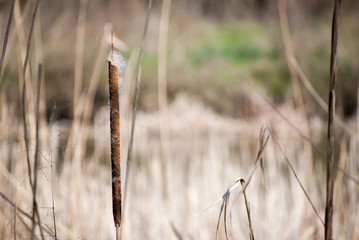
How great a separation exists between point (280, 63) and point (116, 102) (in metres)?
4.16

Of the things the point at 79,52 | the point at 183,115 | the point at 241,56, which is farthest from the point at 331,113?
the point at 241,56

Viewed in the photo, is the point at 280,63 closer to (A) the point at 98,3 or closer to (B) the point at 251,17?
(B) the point at 251,17

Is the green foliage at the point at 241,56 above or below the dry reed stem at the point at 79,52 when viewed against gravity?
above

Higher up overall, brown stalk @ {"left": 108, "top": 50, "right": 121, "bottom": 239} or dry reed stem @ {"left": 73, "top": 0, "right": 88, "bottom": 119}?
dry reed stem @ {"left": 73, "top": 0, "right": 88, "bottom": 119}

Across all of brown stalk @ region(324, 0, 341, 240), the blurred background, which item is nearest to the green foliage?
the blurred background

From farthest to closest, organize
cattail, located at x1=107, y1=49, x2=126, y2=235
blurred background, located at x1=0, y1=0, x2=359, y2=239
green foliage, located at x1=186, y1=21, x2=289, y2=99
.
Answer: green foliage, located at x1=186, y1=21, x2=289, y2=99 < blurred background, located at x1=0, y1=0, x2=359, y2=239 < cattail, located at x1=107, y1=49, x2=126, y2=235

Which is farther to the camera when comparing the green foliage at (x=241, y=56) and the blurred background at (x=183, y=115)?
the green foliage at (x=241, y=56)

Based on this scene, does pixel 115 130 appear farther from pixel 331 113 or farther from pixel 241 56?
pixel 241 56

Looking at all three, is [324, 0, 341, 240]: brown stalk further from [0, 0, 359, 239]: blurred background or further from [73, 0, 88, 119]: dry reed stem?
[73, 0, 88, 119]: dry reed stem

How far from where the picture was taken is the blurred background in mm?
453

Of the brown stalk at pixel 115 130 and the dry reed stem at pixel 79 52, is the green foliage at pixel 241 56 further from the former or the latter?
the brown stalk at pixel 115 130

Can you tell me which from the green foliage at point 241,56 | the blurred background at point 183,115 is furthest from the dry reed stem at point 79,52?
the green foliage at point 241,56

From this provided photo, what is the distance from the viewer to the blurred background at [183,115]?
0.45 m

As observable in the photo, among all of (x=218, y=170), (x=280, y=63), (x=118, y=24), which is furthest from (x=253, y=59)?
(x=218, y=170)
